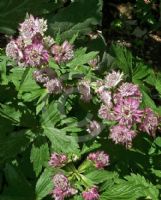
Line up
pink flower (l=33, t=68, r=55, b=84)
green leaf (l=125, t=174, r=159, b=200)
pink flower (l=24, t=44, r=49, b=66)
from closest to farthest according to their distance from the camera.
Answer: pink flower (l=24, t=44, r=49, b=66)
pink flower (l=33, t=68, r=55, b=84)
green leaf (l=125, t=174, r=159, b=200)

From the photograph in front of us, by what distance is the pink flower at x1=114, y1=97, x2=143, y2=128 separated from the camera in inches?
94.7

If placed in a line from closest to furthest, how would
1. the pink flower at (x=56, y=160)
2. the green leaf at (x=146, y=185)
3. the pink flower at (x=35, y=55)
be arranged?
the pink flower at (x=35, y=55) < the pink flower at (x=56, y=160) < the green leaf at (x=146, y=185)

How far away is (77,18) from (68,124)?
1.10 meters

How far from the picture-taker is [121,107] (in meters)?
2.41

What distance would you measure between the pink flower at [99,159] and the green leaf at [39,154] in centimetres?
26

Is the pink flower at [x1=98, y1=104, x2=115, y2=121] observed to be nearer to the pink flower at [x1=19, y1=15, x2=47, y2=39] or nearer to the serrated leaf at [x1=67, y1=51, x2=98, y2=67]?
the serrated leaf at [x1=67, y1=51, x2=98, y2=67]

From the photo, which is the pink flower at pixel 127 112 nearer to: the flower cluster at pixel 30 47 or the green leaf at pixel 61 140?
the green leaf at pixel 61 140

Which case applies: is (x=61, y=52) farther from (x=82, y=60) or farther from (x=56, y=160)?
(x=56, y=160)

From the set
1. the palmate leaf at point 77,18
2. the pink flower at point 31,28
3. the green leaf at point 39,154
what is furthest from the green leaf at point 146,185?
the palmate leaf at point 77,18

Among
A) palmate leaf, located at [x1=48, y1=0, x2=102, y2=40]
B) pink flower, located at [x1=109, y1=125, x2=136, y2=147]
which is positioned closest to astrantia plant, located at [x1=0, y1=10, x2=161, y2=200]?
pink flower, located at [x1=109, y1=125, x2=136, y2=147]

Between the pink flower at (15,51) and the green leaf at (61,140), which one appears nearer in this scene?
the pink flower at (15,51)

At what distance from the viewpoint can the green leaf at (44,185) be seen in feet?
8.87

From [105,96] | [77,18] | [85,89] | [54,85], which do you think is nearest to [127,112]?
[105,96]

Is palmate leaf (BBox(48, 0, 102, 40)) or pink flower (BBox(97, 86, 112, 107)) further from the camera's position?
palmate leaf (BBox(48, 0, 102, 40))
